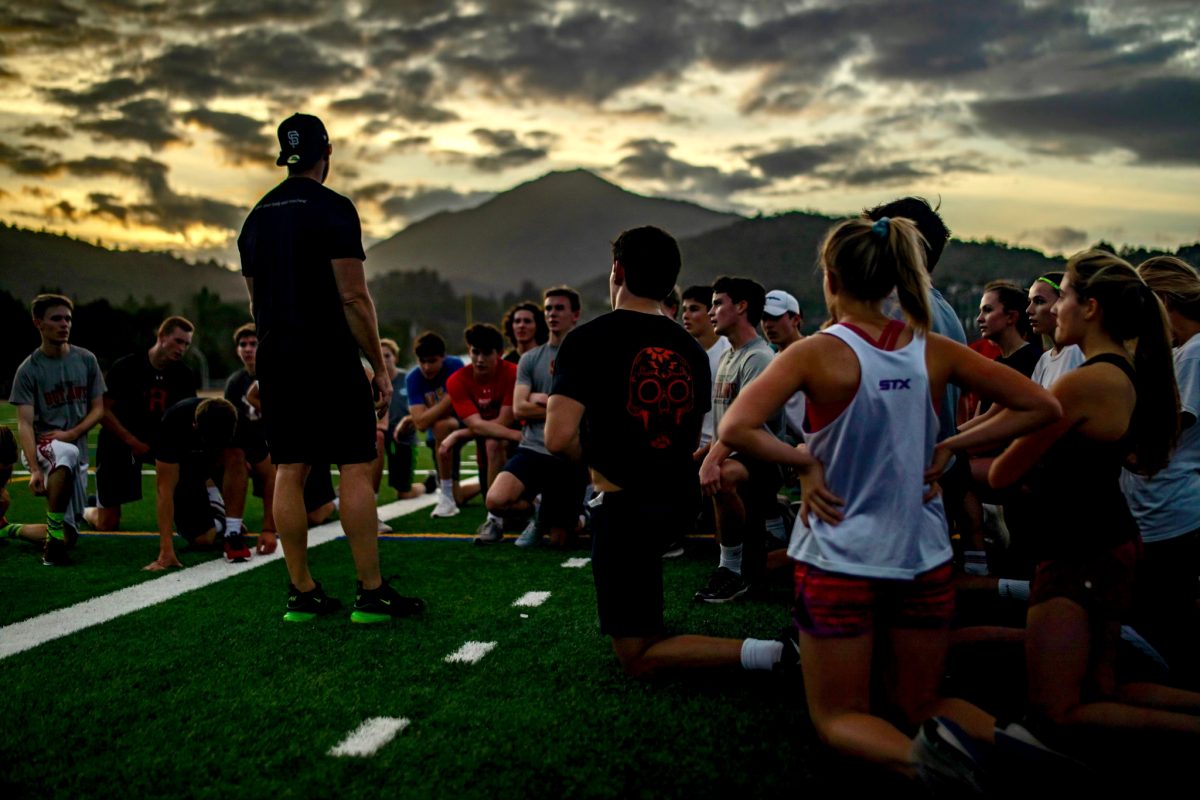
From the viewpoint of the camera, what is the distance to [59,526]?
257 inches

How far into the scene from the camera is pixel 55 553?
21.0 feet

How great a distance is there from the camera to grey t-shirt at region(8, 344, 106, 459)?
7012 millimetres

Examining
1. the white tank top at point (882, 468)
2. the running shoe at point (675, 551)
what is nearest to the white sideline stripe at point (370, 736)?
the white tank top at point (882, 468)

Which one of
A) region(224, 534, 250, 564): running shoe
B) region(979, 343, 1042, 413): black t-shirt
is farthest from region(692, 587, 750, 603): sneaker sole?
region(224, 534, 250, 564): running shoe

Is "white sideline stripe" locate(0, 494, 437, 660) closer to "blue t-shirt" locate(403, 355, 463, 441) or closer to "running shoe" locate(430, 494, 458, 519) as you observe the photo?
"running shoe" locate(430, 494, 458, 519)

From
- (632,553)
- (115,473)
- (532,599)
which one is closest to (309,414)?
(532,599)

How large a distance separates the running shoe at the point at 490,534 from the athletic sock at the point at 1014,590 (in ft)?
12.6

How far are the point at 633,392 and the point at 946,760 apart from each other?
172cm

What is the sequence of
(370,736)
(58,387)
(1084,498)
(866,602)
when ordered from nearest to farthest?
(866,602) < (1084,498) < (370,736) < (58,387)

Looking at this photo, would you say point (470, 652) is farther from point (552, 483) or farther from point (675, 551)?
point (552, 483)

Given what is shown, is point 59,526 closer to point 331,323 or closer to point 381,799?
point 331,323

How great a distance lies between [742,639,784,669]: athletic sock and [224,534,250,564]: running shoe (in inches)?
166

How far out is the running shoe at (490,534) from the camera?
23.4 feet

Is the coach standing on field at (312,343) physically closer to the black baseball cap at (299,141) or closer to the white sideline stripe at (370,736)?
the black baseball cap at (299,141)
